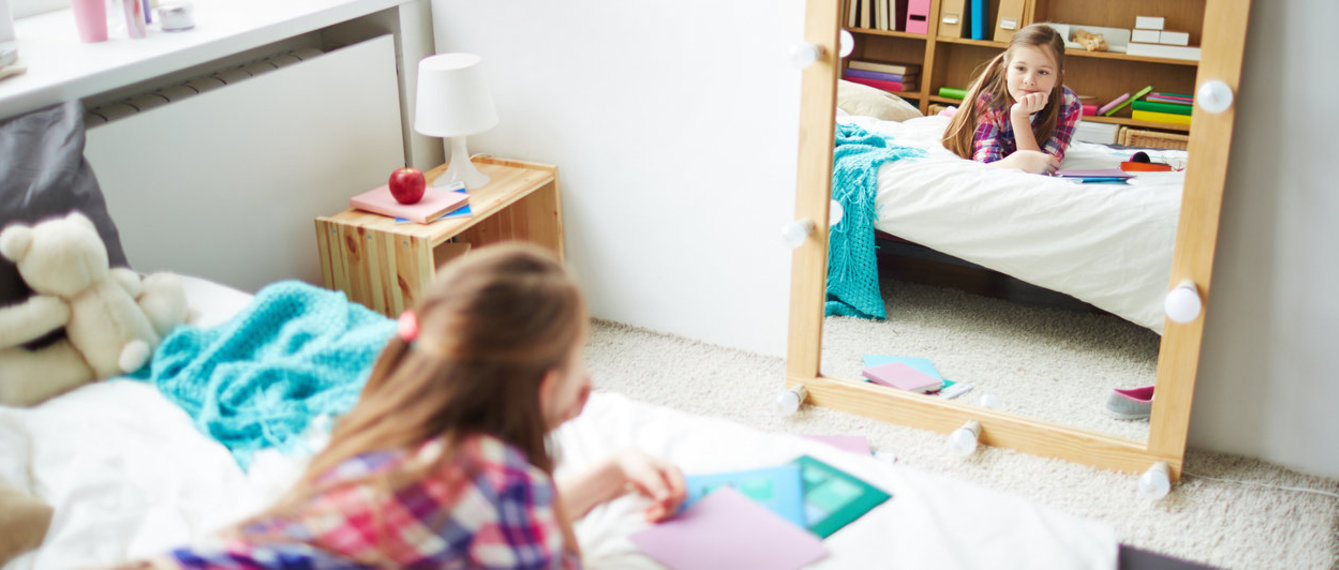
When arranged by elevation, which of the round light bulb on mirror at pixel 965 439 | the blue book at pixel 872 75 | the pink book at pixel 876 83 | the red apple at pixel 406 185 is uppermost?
the blue book at pixel 872 75

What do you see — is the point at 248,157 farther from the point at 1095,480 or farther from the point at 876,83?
the point at 1095,480

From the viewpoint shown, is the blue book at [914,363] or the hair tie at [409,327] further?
the blue book at [914,363]

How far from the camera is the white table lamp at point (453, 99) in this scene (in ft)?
7.14

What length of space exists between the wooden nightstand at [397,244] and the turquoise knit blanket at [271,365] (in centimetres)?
34

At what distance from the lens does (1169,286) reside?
1.86 metres

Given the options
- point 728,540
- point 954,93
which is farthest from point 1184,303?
point 728,540

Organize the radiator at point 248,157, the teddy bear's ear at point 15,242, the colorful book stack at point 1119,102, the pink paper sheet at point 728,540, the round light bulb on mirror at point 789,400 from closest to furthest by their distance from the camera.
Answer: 1. the pink paper sheet at point 728,540
2. the teddy bear's ear at point 15,242
3. the colorful book stack at point 1119,102
4. the radiator at point 248,157
5. the round light bulb on mirror at point 789,400

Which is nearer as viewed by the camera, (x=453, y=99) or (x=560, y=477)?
(x=560, y=477)

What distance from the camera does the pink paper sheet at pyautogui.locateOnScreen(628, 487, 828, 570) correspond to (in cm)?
122

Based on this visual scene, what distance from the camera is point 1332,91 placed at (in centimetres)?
172

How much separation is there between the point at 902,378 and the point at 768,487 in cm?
84

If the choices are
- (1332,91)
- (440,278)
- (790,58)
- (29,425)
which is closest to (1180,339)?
(1332,91)

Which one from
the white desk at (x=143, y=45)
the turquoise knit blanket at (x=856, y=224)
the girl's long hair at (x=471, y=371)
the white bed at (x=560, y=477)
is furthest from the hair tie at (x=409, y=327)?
the turquoise knit blanket at (x=856, y=224)

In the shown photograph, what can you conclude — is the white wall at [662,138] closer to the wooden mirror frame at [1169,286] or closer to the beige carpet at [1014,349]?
the wooden mirror frame at [1169,286]
